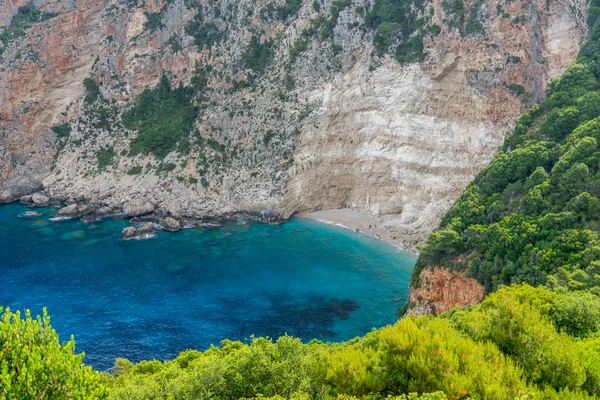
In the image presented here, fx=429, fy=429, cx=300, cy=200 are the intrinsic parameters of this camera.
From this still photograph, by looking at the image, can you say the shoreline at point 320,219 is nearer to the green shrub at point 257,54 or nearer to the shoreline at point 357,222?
the shoreline at point 357,222

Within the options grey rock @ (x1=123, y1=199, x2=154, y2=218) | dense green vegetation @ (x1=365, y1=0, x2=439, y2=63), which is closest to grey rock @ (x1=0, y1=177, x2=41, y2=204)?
grey rock @ (x1=123, y1=199, x2=154, y2=218)

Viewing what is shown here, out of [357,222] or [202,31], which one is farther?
[202,31]

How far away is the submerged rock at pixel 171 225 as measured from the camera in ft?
206

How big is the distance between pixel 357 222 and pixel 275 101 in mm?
23481

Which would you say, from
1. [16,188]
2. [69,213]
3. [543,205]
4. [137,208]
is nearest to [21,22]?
[16,188]

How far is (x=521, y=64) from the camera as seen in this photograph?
52188 mm

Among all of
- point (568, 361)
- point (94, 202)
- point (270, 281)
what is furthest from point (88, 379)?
point (94, 202)

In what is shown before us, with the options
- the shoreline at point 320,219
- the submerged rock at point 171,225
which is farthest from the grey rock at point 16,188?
the submerged rock at point 171,225

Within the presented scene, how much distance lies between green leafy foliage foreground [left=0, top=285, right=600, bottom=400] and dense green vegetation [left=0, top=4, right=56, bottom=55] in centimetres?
8883

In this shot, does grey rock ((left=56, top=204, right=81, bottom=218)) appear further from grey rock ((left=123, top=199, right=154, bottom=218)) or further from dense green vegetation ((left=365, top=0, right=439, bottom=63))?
dense green vegetation ((left=365, top=0, right=439, bottom=63))

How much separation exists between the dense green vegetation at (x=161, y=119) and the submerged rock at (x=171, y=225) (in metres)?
14.6

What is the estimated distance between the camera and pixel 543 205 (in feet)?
103

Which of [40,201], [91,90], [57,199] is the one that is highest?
[91,90]

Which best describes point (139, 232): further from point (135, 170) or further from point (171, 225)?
point (135, 170)
